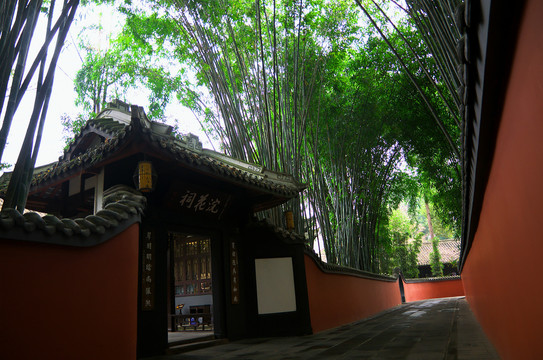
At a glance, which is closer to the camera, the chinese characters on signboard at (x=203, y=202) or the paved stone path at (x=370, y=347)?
the paved stone path at (x=370, y=347)

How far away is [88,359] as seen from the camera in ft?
7.38

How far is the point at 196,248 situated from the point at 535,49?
654 cm

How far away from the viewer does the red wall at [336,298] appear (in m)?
6.38

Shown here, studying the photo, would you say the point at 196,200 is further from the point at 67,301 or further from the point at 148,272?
the point at 67,301

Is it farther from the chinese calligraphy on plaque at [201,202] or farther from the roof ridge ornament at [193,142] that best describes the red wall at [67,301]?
the roof ridge ornament at [193,142]

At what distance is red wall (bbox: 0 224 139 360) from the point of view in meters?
1.89

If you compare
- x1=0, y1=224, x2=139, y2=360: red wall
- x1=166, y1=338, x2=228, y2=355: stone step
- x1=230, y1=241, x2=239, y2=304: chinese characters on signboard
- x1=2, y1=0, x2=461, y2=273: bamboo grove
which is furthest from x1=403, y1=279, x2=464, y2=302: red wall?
x1=0, y1=224, x2=139, y2=360: red wall

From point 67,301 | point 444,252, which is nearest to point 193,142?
point 67,301

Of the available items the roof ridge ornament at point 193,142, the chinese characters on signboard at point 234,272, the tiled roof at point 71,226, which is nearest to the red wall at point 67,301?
the tiled roof at point 71,226

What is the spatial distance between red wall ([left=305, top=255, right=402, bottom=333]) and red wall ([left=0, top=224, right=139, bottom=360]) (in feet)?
13.1

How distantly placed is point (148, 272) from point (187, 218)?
0.95 meters

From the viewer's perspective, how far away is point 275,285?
5.85 m

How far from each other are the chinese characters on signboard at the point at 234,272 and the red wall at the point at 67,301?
269 centimetres

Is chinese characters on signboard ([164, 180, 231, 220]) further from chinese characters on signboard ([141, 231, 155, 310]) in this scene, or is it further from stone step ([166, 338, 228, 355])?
stone step ([166, 338, 228, 355])
